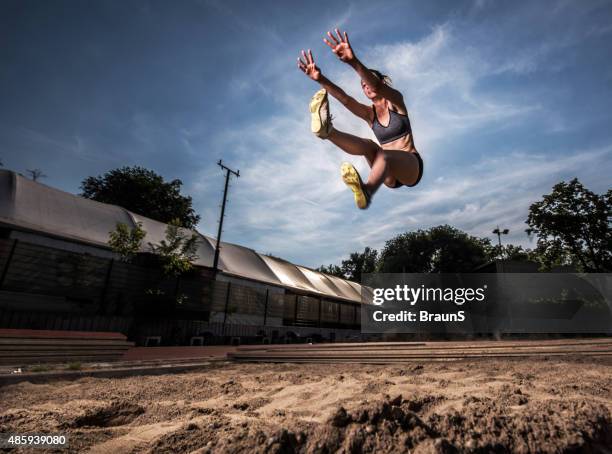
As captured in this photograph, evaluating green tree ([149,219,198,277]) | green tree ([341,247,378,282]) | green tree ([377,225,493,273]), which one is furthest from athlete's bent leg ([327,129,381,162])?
green tree ([341,247,378,282])

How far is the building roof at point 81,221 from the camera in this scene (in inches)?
483

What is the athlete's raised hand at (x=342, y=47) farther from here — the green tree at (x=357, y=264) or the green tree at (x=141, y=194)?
the green tree at (x=357, y=264)

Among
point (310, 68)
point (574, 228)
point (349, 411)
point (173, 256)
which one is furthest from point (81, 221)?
point (574, 228)

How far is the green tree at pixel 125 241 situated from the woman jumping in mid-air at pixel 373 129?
42.8ft

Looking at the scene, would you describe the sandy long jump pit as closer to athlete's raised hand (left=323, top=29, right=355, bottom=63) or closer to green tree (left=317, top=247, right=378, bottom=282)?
athlete's raised hand (left=323, top=29, right=355, bottom=63)

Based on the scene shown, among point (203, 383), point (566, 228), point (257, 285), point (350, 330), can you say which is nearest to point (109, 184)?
point (257, 285)

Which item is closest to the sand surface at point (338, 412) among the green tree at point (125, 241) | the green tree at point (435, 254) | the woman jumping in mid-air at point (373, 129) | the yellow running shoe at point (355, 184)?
the yellow running shoe at point (355, 184)

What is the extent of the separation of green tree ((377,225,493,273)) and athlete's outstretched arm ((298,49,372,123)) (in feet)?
111

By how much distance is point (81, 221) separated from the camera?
47.2 ft

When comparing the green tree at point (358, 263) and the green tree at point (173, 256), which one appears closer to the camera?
the green tree at point (173, 256)

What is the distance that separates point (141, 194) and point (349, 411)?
31.4 metres

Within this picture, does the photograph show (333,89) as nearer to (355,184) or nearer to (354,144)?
(354,144)

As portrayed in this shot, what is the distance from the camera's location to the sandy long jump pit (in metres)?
1.39

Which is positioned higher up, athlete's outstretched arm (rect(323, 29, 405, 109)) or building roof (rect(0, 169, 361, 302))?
building roof (rect(0, 169, 361, 302))
